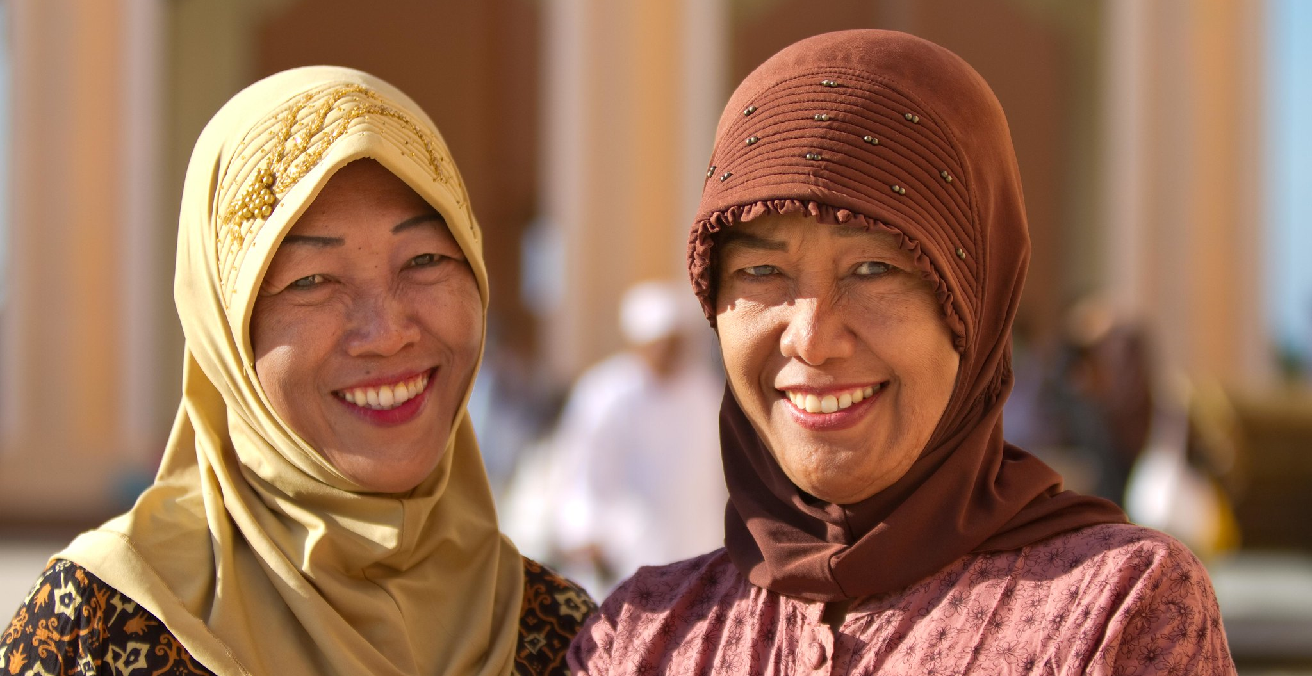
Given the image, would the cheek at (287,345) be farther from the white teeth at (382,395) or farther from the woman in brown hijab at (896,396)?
the woman in brown hijab at (896,396)

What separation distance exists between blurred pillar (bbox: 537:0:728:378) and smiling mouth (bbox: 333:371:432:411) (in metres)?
6.89

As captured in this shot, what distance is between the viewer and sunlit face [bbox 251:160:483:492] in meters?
1.84

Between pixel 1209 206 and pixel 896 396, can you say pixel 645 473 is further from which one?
pixel 1209 206

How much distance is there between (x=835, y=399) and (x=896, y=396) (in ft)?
0.22

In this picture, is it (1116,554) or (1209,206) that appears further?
(1209,206)

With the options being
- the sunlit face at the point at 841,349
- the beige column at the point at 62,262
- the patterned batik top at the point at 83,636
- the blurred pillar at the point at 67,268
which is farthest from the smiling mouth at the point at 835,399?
the beige column at the point at 62,262

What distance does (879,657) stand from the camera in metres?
1.57

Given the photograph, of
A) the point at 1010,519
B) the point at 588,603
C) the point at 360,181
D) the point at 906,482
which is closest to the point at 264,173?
the point at 360,181

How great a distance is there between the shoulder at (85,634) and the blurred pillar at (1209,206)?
7789mm

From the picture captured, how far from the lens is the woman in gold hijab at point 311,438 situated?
1.77m

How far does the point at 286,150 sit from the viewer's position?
72.6 inches

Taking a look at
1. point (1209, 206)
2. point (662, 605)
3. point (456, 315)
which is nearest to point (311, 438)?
point (456, 315)

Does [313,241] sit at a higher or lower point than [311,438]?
higher

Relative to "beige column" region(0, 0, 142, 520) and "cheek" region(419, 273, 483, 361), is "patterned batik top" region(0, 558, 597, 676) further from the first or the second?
"beige column" region(0, 0, 142, 520)
